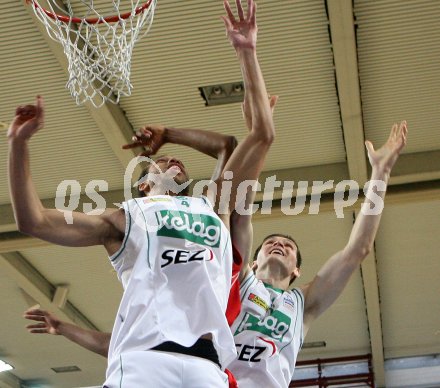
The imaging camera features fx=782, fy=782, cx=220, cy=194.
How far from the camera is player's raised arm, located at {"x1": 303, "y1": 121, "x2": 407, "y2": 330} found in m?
3.97

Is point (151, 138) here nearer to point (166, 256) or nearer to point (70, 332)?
point (166, 256)

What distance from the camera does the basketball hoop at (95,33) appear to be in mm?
5594

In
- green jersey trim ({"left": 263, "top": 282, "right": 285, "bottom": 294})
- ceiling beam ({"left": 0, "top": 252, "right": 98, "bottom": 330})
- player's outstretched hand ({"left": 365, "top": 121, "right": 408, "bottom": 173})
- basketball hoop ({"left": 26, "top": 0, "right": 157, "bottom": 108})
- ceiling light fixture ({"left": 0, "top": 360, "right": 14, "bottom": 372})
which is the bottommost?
green jersey trim ({"left": 263, "top": 282, "right": 285, "bottom": 294})

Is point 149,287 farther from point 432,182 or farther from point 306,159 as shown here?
point 432,182

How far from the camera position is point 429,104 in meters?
8.19

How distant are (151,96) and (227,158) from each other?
4763 mm

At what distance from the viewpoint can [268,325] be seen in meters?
3.88

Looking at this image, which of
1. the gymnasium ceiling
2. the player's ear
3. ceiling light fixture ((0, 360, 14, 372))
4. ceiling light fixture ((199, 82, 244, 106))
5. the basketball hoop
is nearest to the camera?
the player's ear

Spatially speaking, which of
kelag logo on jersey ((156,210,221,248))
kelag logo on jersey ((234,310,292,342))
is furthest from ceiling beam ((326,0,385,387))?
kelag logo on jersey ((156,210,221,248))

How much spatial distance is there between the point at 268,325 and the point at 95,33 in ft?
11.0

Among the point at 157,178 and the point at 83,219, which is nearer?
the point at 83,219

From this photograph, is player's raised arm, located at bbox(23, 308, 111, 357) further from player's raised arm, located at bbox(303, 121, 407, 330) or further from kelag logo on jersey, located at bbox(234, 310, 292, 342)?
player's raised arm, located at bbox(303, 121, 407, 330)

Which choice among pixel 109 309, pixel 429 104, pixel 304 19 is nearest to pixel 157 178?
pixel 304 19

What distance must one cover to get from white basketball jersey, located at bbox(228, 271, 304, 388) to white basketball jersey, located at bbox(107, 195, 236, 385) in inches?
41.3
